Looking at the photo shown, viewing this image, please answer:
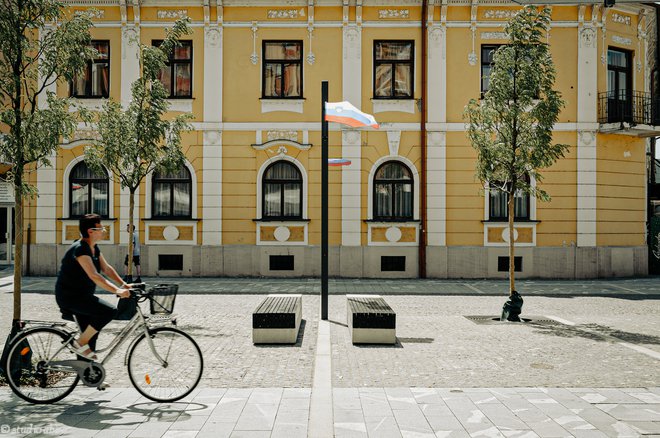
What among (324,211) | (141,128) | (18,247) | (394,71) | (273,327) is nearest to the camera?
(18,247)

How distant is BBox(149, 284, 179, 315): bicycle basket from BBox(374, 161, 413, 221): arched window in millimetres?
13489

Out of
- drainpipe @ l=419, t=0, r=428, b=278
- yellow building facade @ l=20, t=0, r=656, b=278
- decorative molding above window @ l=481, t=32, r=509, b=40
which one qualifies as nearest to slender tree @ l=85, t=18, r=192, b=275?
yellow building facade @ l=20, t=0, r=656, b=278

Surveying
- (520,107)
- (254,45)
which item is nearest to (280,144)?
(254,45)

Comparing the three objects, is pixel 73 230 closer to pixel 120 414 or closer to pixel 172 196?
pixel 172 196

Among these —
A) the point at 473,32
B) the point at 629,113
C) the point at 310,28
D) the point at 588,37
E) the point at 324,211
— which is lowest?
the point at 324,211

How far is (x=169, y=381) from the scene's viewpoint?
605 cm

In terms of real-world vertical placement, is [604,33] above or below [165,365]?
above

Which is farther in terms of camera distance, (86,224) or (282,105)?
(282,105)

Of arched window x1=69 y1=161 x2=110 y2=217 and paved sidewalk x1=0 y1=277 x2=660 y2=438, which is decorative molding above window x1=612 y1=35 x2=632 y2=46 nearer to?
paved sidewalk x1=0 y1=277 x2=660 y2=438

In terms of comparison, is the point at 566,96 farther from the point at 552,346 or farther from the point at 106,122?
the point at 106,122

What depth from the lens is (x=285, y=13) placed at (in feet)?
64.1

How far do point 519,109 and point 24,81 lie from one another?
336 inches

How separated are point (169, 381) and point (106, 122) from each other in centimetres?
770

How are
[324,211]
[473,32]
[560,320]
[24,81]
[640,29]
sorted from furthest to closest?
1. [640,29]
2. [473,32]
3. [560,320]
4. [324,211]
5. [24,81]
